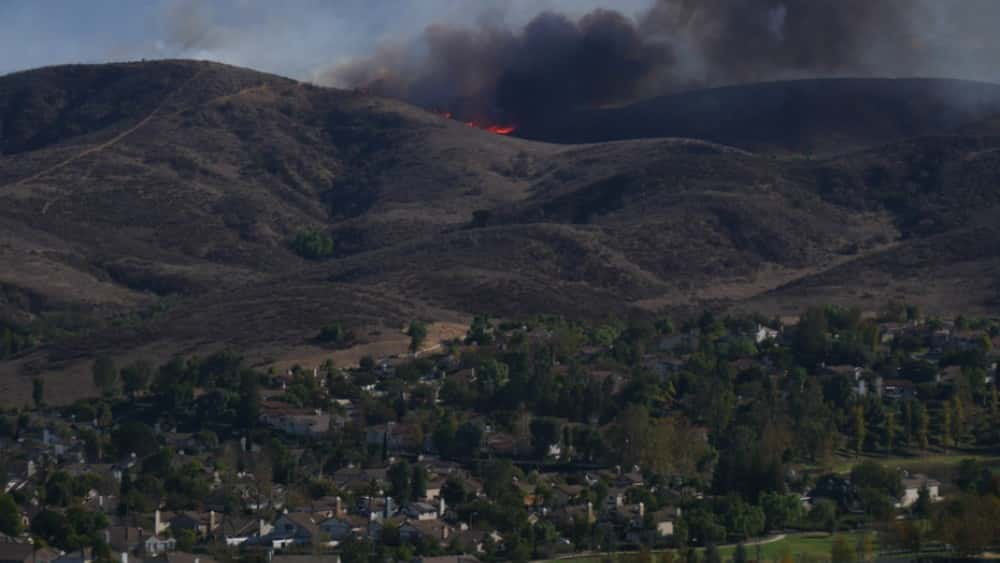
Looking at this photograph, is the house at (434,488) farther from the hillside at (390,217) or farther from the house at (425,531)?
the hillside at (390,217)

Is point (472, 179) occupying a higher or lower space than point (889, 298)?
higher

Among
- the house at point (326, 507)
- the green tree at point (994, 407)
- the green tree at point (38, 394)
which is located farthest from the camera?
the green tree at point (38, 394)

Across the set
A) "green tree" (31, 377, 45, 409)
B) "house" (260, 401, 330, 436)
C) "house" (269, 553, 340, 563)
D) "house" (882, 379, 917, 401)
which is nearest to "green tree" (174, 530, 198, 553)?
"house" (269, 553, 340, 563)

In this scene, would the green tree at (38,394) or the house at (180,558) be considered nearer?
the house at (180,558)

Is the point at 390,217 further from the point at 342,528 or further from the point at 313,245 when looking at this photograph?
the point at 342,528

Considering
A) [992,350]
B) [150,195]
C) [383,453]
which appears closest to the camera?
[383,453]

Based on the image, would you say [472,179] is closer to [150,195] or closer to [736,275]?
[150,195]

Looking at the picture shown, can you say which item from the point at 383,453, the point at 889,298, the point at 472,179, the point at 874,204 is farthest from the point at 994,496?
the point at 472,179

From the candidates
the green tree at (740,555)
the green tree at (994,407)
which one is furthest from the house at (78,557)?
the green tree at (994,407)
